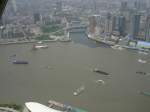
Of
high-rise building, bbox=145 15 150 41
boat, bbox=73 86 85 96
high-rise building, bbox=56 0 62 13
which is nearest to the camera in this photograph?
boat, bbox=73 86 85 96

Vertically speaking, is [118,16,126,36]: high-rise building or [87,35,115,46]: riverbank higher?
[118,16,126,36]: high-rise building

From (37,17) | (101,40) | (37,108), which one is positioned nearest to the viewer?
(37,108)

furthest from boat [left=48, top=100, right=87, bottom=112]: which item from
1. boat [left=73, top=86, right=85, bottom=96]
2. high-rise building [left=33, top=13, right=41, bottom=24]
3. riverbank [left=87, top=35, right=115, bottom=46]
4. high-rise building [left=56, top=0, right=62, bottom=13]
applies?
high-rise building [left=56, top=0, right=62, bottom=13]

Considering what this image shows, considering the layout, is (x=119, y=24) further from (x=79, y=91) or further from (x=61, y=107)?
(x=61, y=107)

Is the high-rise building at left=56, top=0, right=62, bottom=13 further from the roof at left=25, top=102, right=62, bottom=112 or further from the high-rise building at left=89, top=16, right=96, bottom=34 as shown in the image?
the roof at left=25, top=102, right=62, bottom=112

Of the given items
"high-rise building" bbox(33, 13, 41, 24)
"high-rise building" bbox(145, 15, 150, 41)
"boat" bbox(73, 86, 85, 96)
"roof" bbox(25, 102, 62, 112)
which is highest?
"high-rise building" bbox(33, 13, 41, 24)

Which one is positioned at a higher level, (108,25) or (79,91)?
(108,25)

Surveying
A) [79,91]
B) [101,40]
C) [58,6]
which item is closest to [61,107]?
[79,91]

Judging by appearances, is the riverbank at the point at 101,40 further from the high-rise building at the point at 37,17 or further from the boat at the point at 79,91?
the boat at the point at 79,91
